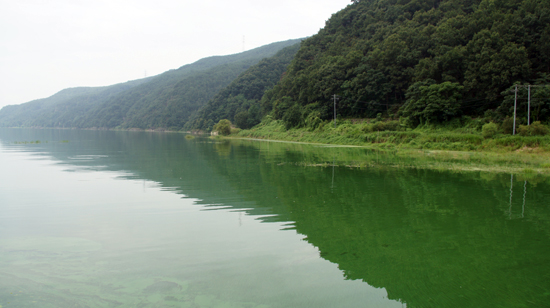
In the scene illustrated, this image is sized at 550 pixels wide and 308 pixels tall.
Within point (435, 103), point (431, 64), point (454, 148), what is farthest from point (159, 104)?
point (454, 148)

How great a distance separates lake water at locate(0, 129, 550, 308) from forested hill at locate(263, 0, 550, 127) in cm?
2546

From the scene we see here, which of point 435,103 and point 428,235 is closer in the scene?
point 428,235

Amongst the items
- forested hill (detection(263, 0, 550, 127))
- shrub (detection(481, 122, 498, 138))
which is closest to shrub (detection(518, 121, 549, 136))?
shrub (detection(481, 122, 498, 138))

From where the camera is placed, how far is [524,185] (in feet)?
47.1

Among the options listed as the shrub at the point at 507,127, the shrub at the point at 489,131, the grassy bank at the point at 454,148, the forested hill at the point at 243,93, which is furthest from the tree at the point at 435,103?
the forested hill at the point at 243,93

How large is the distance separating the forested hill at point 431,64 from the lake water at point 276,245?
83.5 ft

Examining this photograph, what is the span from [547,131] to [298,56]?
6154 centimetres

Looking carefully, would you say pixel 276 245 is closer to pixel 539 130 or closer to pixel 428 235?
pixel 428 235

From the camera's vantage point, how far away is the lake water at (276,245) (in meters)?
5.43

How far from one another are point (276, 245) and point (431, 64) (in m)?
40.8

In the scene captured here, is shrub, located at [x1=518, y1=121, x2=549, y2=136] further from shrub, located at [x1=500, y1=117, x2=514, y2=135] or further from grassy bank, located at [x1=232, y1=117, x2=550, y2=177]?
shrub, located at [x1=500, y1=117, x2=514, y2=135]

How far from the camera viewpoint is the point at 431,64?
41594mm

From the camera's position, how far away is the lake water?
543 cm

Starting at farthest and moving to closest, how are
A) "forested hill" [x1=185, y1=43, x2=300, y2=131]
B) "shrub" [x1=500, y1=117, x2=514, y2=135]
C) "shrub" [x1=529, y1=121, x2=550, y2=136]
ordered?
"forested hill" [x1=185, y1=43, x2=300, y2=131] < "shrub" [x1=500, y1=117, x2=514, y2=135] < "shrub" [x1=529, y1=121, x2=550, y2=136]
